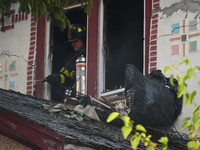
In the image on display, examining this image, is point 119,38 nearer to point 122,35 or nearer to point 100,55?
point 122,35

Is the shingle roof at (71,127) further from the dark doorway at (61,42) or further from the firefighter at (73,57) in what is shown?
the dark doorway at (61,42)

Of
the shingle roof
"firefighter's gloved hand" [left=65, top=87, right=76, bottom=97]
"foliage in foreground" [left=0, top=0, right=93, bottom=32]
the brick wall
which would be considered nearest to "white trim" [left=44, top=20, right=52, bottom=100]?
the brick wall

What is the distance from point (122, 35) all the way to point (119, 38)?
10 centimetres

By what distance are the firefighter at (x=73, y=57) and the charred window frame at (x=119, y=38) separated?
1.60ft

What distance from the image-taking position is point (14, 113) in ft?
26.9

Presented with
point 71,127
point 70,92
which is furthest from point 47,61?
point 71,127

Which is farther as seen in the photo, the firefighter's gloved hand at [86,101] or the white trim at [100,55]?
the white trim at [100,55]

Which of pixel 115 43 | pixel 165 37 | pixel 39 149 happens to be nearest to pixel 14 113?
pixel 39 149

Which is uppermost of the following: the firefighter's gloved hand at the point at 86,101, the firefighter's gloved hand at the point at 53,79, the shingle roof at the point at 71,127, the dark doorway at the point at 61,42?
the dark doorway at the point at 61,42

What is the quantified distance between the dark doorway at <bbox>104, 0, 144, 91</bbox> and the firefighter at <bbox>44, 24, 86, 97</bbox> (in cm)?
49

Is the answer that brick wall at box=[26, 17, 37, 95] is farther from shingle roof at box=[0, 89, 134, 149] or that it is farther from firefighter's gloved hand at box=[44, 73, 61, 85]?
shingle roof at box=[0, 89, 134, 149]

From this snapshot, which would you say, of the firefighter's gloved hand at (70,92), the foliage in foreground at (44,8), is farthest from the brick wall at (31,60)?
the foliage in foreground at (44,8)

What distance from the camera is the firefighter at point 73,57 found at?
39.3 ft

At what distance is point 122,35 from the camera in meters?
12.1
